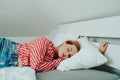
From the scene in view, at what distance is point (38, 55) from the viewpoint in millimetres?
1320

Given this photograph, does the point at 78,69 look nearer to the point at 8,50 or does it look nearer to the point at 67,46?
the point at 67,46

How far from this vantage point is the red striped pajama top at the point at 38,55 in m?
1.31

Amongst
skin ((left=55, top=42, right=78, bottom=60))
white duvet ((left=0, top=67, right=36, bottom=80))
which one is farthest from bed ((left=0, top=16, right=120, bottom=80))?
skin ((left=55, top=42, right=78, bottom=60))

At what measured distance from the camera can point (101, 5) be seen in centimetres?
143

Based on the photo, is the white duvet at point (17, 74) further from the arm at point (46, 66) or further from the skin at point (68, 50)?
the skin at point (68, 50)

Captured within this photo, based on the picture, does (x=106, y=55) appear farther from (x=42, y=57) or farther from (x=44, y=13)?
(x=44, y=13)

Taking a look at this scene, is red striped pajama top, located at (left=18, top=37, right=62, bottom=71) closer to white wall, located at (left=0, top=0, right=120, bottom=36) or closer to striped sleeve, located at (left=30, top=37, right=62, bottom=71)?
striped sleeve, located at (left=30, top=37, right=62, bottom=71)

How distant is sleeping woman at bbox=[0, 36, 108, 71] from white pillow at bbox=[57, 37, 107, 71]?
0.08m

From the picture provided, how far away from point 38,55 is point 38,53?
Result: 16 millimetres

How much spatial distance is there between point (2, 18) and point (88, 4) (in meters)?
1.11

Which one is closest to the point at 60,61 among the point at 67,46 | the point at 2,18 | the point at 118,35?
the point at 67,46

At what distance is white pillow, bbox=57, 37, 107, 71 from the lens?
1261 mm

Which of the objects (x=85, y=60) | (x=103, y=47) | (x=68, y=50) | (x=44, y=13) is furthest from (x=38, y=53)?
(x=44, y=13)

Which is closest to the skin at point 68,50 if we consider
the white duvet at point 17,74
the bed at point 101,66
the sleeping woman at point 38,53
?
the sleeping woman at point 38,53
